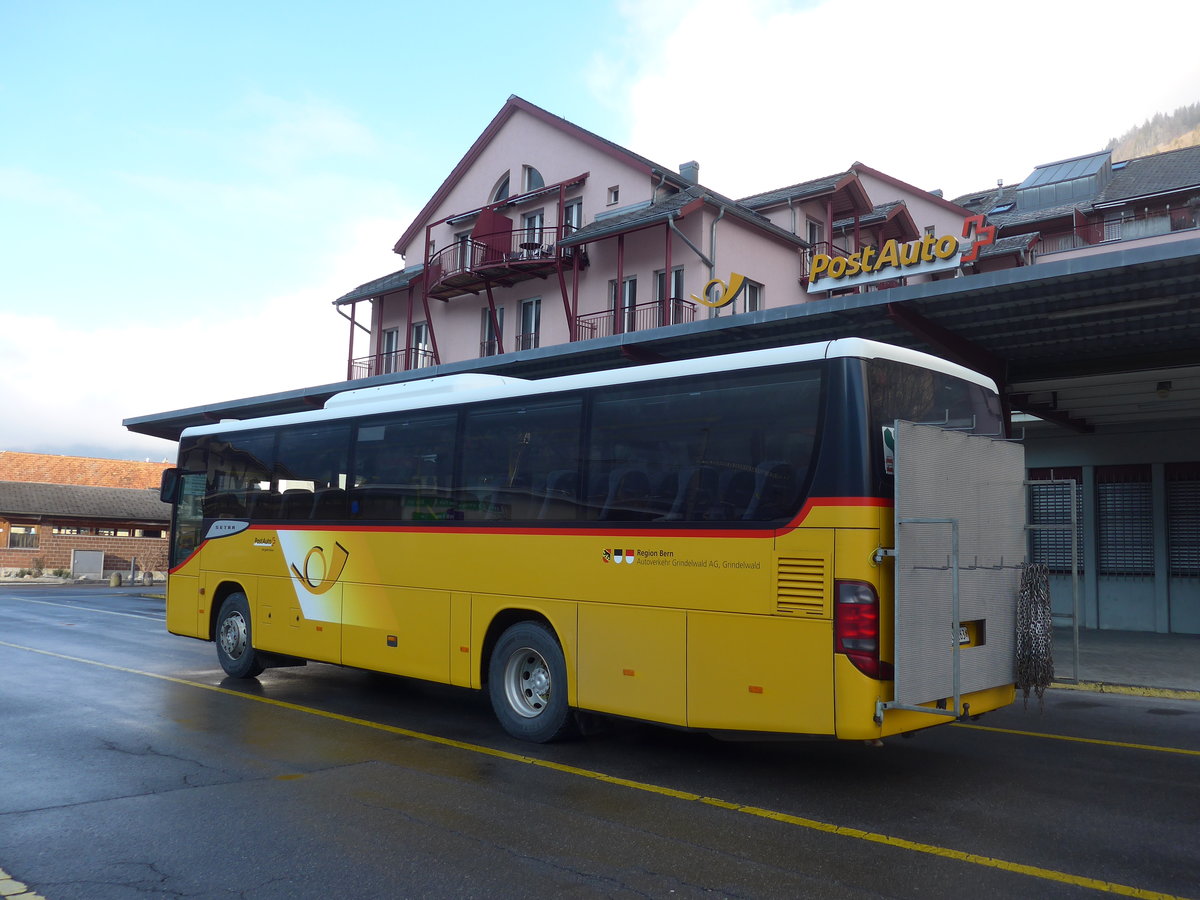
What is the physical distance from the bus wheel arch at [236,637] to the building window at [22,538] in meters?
43.7

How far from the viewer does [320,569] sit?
10.4 m

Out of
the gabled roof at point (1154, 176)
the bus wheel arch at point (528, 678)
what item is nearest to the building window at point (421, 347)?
the gabled roof at point (1154, 176)

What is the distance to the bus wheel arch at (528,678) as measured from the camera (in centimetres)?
796

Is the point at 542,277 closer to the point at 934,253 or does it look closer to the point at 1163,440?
the point at 934,253

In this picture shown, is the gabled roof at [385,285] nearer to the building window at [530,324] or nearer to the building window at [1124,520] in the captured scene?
the building window at [530,324]

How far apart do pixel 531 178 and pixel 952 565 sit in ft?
87.3

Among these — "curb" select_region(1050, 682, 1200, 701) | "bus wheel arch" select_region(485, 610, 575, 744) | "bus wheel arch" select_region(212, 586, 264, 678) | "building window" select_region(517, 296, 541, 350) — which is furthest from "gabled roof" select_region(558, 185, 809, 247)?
"bus wheel arch" select_region(485, 610, 575, 744)

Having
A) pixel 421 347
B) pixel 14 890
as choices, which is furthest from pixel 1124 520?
pixel 421 347

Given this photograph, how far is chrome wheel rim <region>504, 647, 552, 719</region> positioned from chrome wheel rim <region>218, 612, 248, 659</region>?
4720 mm

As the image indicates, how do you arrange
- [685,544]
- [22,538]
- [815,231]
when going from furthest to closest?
[22,538] < [815,231] < [685,544]

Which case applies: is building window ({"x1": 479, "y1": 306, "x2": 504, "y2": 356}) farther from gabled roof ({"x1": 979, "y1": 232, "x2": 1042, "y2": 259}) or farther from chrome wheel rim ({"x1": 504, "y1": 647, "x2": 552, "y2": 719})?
chrome wheel rim ({"x1": 504, "y1": 647, "x2": 552, "y2": 719})

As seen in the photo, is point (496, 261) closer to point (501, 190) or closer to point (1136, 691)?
point (501, 190)

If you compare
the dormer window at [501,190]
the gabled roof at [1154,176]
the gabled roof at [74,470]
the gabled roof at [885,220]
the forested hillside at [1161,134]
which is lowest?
the gabled roof at [74,470]

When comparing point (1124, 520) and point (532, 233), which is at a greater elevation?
point (532, 233)
